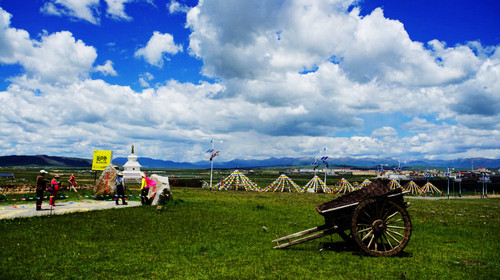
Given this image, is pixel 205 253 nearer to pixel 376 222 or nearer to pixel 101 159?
pixel 376 222

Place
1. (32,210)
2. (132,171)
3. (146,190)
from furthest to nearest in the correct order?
(132,171) < (146,190) < (32,210)

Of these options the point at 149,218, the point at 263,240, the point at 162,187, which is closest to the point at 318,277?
the point at 263,240

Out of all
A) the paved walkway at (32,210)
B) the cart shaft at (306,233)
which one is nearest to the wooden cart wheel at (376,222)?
the cart shaft at (306,233)

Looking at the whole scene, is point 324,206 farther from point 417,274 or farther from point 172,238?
point 172,238

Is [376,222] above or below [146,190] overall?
above

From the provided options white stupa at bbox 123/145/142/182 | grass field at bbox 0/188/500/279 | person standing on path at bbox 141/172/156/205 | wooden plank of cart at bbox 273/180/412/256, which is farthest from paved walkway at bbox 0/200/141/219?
white stupa at bbox 123/145/142/182

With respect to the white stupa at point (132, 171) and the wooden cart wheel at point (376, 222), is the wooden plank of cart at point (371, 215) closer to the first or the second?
the wooden cart wheel at point (376, 222)

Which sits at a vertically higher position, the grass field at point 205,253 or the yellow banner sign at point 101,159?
the yellow banner sign at point 101,159

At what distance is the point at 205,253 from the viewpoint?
10.3 m

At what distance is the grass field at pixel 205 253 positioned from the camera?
8.38 meters

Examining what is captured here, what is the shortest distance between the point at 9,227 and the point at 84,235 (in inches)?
139

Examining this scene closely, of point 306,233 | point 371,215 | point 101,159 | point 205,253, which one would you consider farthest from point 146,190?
point 101,159

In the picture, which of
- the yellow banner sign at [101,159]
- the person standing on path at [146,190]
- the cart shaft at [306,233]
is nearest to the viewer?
the cart shaft at [306,233]

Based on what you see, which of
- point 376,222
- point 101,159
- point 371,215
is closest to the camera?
point 376,222
